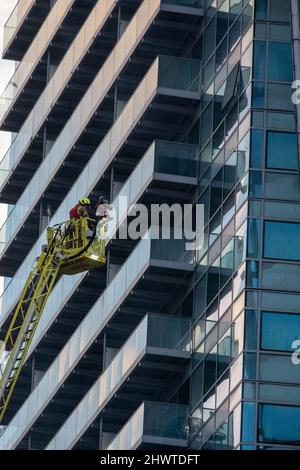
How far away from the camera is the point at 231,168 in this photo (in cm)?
9862

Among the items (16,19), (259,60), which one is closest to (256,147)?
(259,60)

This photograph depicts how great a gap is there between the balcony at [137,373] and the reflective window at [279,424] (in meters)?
7.60

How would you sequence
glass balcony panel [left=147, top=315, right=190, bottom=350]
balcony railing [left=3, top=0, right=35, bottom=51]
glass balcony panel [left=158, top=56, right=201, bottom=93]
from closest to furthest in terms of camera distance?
1. glass balcony panel [left=147, top=315, right=190, bottom=350]
2. glass balcony panel [left=158, top=56, right=201, bottom=93]
3. balcony railing [left=3, top=0, right=35, bottom=51]

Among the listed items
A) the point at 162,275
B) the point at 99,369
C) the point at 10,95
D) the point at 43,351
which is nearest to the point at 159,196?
the point at 162,275

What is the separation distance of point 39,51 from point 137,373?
27.6m

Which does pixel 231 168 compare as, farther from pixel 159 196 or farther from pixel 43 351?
pixel 43 351

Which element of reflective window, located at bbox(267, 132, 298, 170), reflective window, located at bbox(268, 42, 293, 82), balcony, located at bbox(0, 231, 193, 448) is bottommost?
balcony, located at bbox(0, 231, 193, 448)

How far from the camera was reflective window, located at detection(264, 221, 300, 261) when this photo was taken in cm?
9531

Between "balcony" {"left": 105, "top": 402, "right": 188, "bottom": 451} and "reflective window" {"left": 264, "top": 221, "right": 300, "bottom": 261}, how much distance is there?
692 cm

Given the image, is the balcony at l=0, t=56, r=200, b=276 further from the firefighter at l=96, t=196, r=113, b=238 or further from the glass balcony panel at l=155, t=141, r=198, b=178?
the firefighter at l=96, t=196, r=113, b=238

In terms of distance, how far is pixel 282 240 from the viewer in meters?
95.6

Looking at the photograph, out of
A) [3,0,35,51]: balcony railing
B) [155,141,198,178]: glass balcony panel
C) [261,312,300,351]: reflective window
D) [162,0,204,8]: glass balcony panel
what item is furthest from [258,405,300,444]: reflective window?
[3,0,35,51]: balcony railing

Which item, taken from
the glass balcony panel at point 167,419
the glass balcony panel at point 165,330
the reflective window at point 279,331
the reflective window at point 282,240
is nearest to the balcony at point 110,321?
the glass balcony panel at point 165,330

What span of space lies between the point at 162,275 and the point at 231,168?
6119mm
